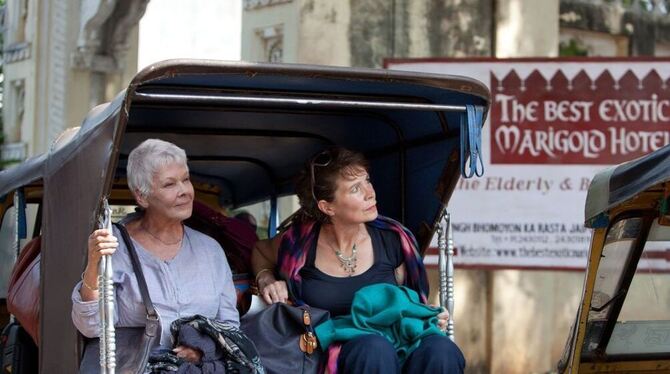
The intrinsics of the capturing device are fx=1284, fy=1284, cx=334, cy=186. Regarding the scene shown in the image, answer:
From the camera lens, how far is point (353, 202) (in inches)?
217

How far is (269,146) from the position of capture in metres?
6.77

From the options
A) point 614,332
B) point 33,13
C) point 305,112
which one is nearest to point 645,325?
point 614,332

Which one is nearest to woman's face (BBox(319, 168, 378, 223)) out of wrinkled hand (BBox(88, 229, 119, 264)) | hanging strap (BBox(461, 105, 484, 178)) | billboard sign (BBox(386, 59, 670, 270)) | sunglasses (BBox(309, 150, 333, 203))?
sunglasses (BBox(309, 150, 333, 203))

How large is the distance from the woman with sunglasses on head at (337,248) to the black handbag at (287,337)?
6.1 inches

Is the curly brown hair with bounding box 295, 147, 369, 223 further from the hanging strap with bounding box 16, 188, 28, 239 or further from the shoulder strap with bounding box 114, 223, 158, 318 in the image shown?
the hanging strap with bounding box 16, 188, 28, 239

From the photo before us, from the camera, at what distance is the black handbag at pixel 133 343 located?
193 inches

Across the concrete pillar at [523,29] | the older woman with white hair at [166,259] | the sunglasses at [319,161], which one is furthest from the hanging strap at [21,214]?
the concrete pillar at [523,29]

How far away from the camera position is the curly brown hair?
559 centimetres

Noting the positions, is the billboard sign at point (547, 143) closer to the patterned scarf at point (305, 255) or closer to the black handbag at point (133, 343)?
the patterned scarf at point (305, 255)

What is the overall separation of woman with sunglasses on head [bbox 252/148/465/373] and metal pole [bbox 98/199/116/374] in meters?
0.94

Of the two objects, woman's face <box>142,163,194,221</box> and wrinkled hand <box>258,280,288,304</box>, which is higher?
woman's face <box>142,163,194,221</box>

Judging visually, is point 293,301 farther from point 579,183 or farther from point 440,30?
point 440,30

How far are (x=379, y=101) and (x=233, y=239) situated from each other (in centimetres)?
127

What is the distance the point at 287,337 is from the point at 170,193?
759 mm
